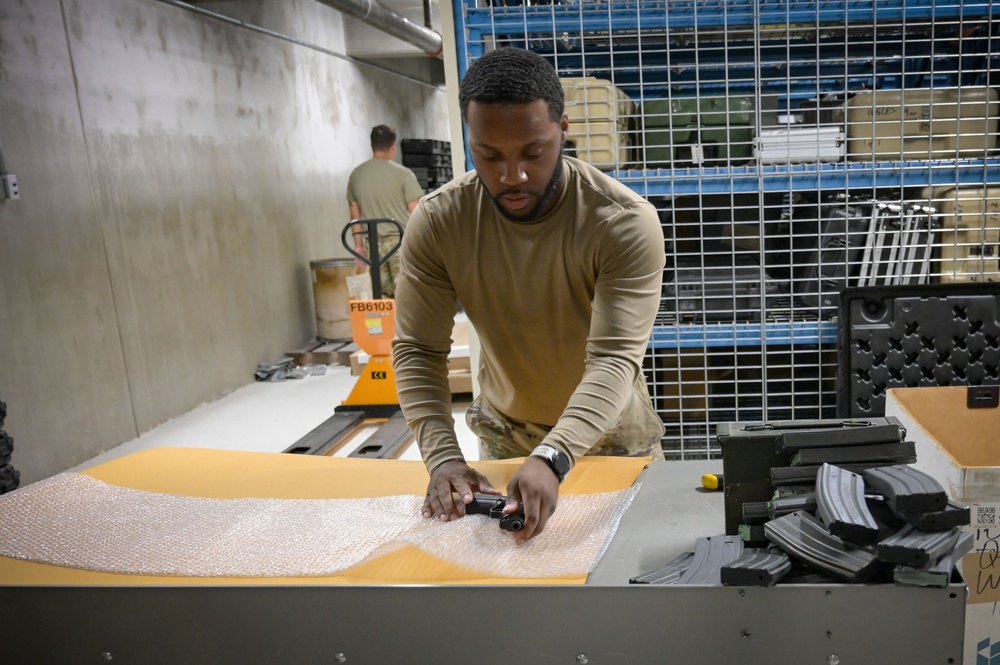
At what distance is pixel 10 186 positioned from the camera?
133 inches

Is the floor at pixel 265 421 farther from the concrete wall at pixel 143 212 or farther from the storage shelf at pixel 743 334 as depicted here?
the storage shelf at pixel 743 334

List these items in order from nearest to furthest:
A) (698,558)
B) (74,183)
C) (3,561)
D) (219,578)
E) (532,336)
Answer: (698,558) < (219,578) < (3,561) < (532,336) < (74,183)

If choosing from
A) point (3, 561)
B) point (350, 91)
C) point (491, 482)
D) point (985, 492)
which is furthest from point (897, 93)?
point (350, 91)

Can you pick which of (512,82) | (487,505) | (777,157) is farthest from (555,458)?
(777,157)

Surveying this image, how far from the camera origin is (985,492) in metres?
1.39

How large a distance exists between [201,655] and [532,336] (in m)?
0.85

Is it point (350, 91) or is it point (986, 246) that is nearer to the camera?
point (986, 246)

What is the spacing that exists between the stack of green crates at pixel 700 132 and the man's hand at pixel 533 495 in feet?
4.67

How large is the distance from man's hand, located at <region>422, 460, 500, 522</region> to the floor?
2.15 metres

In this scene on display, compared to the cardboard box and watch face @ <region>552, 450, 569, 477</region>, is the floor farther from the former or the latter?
watch face @ <region>552, 450, 569, 477</region>

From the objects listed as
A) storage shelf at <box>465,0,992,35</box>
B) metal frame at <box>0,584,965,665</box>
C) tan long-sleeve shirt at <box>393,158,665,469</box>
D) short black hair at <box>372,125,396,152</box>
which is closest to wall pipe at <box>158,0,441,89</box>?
short black hair at <box>372,125,396,152</box>

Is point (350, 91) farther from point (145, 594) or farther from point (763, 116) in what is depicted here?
point (145, 594)

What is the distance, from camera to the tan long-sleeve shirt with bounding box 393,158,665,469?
148 centimetres

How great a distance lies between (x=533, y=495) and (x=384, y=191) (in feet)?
16.4
